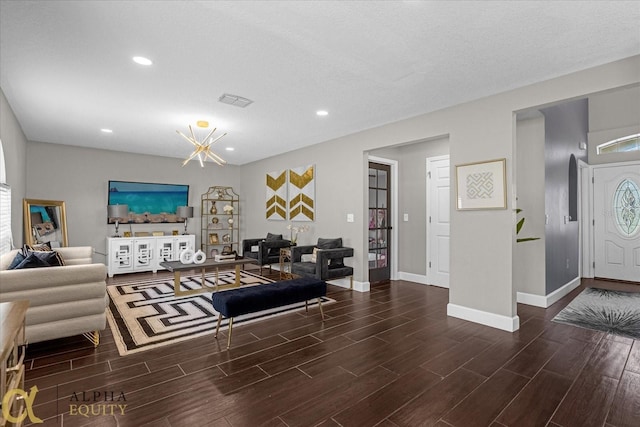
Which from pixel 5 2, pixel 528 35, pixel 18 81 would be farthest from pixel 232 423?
pixel 18 81

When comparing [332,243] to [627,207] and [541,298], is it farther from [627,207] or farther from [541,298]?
[627,207]

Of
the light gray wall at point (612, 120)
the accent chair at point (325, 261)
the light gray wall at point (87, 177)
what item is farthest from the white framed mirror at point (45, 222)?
the light gray wall at point (612, 120)

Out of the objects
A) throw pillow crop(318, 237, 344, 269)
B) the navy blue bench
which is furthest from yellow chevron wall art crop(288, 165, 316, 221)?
the navy blue bench

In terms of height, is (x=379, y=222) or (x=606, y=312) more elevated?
(x=379, y=222)

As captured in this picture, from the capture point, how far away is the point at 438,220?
5430mm

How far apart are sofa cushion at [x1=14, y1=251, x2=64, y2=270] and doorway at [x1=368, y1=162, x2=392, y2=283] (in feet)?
14.4

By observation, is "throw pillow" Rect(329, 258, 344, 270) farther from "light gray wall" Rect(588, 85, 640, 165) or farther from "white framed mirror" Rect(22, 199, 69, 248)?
"light gray wall" Rect(588, 85, 640, 165)

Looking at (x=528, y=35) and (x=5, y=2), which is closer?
(x=5, y=2)

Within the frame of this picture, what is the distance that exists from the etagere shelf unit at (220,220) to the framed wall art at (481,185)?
5838 mm

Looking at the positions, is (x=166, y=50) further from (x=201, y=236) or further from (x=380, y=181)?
(x=201, y=236)

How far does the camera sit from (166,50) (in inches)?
103

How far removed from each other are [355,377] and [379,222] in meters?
3.72

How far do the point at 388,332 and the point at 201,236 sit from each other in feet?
19.5

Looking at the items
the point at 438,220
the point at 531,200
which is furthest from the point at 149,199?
the point at 531,200
